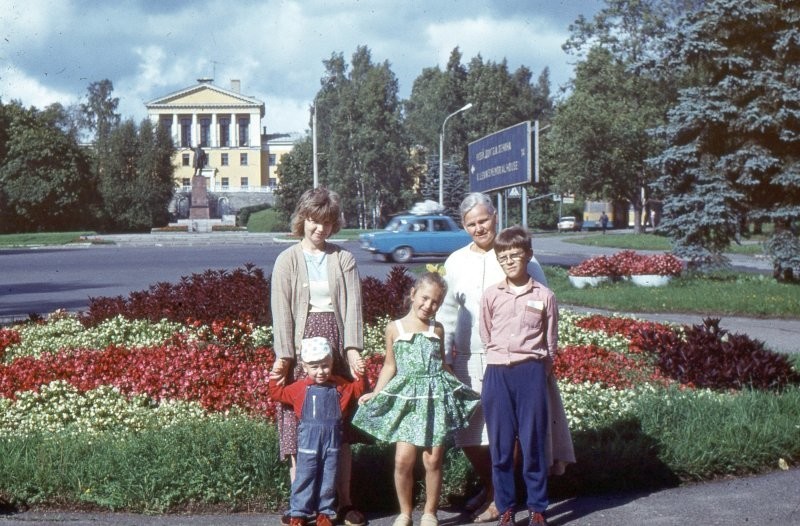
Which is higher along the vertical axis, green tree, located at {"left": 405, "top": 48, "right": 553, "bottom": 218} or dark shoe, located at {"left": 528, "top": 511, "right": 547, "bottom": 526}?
green tree, located at {"left": 405, "top": 48, "right": 553, "bottom": 218}

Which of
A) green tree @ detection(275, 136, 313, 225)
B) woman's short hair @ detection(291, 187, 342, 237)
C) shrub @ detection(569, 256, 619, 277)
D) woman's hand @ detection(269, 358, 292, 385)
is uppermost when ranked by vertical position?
green tree @ detection(275, 136, 313, 225)

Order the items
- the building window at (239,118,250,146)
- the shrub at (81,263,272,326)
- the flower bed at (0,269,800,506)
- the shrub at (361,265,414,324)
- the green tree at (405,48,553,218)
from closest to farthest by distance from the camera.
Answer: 1. the flower bed at (0,269,800,506)
2. the shrub at (81,263,272,326)
3. the shrub at (361,265,414,324)
4. the green tree at (405,48,553,218)
5. the building window at (239,118,250,146)

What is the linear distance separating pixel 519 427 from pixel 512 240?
0.92m

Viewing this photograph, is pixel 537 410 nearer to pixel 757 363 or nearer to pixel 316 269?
pixel 316 269

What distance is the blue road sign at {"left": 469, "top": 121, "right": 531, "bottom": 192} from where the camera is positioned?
53.0 ft

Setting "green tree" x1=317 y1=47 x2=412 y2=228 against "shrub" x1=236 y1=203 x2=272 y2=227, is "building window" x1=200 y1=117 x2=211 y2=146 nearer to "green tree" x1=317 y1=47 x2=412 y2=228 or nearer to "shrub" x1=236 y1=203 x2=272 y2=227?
"shrub" x1=236 y1=203 x2=272 y2=227

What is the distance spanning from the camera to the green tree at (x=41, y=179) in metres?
67.2

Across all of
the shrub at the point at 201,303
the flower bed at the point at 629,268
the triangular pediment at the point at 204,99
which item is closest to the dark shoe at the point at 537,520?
the shrub at the point at 201,303

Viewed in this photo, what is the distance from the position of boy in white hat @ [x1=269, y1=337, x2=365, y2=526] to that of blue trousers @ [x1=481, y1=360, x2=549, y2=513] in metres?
0.76

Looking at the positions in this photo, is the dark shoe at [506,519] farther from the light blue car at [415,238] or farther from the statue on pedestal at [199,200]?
the statue on pedestal at [199,200]

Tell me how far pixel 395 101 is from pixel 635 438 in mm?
70980

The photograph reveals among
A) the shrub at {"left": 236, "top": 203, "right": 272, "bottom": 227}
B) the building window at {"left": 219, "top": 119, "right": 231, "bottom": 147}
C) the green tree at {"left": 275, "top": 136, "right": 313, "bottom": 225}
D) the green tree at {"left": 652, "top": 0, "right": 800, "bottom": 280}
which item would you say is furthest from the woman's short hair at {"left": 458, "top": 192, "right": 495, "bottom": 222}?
the building window at {"left": 219, "top": 119, "right": 231, "bottom": 147}

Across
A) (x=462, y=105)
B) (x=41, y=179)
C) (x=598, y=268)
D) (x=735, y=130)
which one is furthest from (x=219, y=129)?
(x=598, y=268)

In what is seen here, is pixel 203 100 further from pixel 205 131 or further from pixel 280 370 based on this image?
pixel 280 370
